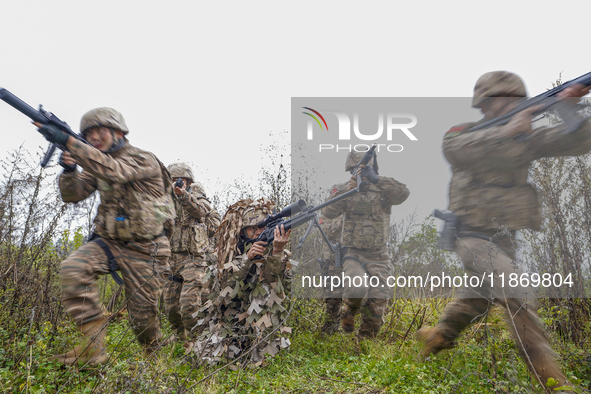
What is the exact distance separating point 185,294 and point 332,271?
86.2 inches

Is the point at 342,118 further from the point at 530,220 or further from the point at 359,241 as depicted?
the point at 530,220

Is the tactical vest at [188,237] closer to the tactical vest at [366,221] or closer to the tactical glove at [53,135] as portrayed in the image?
the tactical vest at [366,221]

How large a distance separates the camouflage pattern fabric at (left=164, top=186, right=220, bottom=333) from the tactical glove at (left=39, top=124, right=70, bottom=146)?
5.64ft

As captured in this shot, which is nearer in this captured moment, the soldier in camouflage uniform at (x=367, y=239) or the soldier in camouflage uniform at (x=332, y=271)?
the soldier in camouflage uniform at (x=367, y=239)

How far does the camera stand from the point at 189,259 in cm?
527

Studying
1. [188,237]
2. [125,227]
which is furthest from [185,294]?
[125,227]

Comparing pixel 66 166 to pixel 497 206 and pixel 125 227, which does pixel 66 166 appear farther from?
pixel 497 206

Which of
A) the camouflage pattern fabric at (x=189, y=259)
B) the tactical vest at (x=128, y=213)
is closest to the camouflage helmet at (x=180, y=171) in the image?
the camouflage pattern fabric at (x=189, y=259)

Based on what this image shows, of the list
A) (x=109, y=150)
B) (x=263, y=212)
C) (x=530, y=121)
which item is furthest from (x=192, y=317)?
(x=530, y=121)

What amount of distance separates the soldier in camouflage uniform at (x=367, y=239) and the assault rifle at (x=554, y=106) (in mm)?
2252

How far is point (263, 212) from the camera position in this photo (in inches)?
175

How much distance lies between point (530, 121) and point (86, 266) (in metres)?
3.53

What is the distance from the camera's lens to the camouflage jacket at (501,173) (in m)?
2.59

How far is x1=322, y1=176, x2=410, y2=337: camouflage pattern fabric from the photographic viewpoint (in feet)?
15.6
